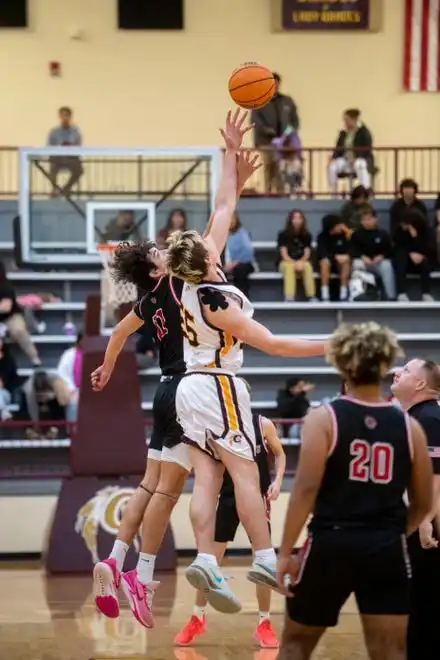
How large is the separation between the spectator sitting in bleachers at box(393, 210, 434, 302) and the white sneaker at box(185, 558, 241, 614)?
1040 cm

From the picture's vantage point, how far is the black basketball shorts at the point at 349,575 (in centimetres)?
464

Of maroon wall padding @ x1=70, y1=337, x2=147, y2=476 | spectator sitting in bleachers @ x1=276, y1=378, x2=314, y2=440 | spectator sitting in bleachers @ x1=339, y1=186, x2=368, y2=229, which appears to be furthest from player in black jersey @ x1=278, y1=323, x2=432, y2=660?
spectator sitting in bleachers @ x1=339, y1=186, x2=368, y2=229

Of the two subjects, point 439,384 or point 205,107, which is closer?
point 439,384

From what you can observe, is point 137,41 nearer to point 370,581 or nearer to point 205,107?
point 205,107

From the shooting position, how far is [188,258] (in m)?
6.07

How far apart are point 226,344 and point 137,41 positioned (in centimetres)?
1408

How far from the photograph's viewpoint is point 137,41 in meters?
19.6

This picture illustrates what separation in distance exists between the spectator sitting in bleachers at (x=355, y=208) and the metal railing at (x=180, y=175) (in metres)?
0.72

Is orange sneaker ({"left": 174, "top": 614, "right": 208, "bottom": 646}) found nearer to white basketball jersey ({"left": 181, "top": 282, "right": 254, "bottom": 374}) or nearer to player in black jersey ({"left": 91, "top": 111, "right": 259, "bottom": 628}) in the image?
player in black jersey ({"left": 91, "top": 111, "right": 259, "bottom": 628})

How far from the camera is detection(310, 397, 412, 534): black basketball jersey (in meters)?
4.66

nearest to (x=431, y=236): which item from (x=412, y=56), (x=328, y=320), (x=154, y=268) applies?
(x=328, y=320)

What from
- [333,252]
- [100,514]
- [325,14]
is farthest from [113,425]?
[325,14]

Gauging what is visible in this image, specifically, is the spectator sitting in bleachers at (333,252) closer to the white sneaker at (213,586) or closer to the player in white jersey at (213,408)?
the player in white jersey at (213,408)

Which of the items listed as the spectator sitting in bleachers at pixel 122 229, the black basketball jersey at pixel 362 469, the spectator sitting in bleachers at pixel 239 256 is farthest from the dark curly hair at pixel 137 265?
the spectator sitting in bleachers at pixel 239 256
